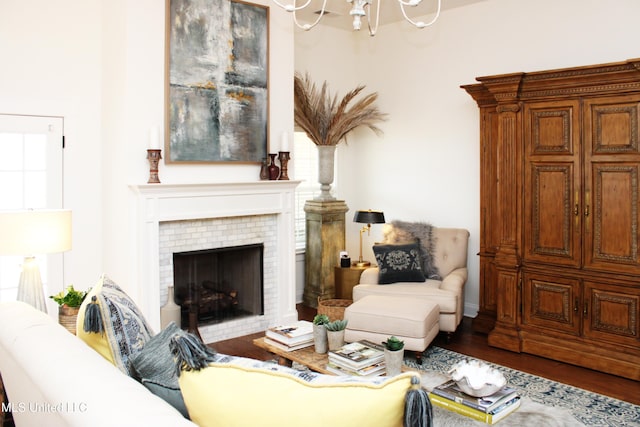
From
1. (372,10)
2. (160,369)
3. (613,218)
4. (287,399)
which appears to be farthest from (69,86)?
(613,218)

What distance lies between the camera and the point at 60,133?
4320mm

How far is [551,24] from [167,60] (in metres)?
3.33

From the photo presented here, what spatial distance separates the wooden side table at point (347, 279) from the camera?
5.63 meters

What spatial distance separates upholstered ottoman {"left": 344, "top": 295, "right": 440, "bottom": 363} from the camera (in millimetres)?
4074

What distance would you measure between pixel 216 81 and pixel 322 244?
206 centimetres

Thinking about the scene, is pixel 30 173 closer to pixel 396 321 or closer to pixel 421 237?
pixel 396 321

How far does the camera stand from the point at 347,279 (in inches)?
222

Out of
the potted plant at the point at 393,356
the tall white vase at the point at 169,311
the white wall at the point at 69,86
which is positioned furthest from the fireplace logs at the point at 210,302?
the potted plant at the point at 393,356

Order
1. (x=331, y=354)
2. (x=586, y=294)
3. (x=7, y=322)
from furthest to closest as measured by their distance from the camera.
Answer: (x=586, y=294), (x=331, y=354), (x=7, y=322)

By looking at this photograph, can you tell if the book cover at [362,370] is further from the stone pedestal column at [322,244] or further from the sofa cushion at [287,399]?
the stone pedestal column at [322,244]

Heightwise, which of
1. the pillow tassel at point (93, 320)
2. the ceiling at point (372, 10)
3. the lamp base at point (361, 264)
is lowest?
the lamp base at point (361, 264)

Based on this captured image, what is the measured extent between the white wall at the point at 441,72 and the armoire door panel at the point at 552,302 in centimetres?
102

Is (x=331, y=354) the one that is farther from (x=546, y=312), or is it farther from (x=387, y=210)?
(x=387, y=210)

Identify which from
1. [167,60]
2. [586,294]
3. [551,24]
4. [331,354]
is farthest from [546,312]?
[167,60]
